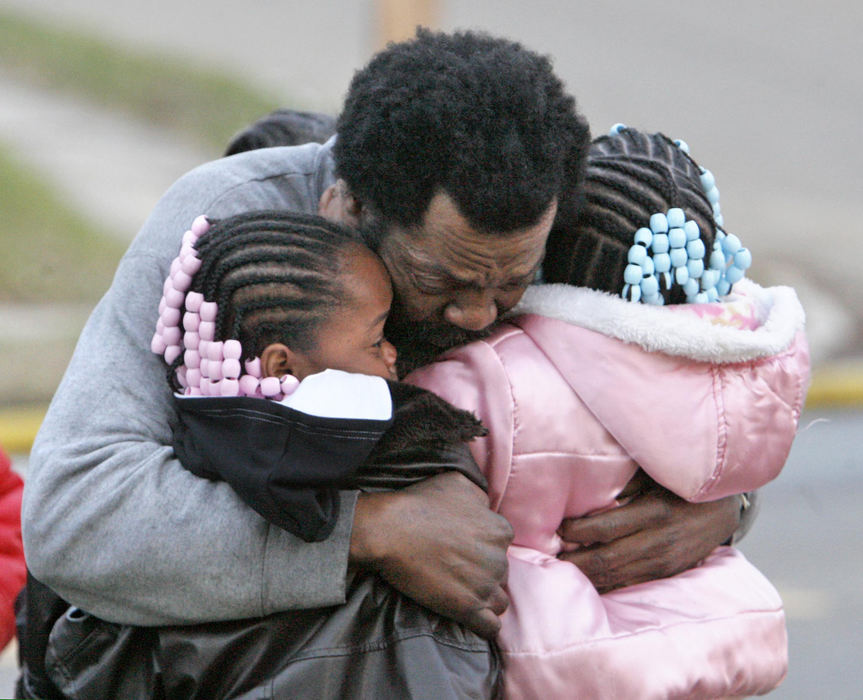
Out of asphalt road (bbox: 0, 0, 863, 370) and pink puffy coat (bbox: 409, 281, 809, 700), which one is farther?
asphalt road (bbox: 0, 0, 863, 370)

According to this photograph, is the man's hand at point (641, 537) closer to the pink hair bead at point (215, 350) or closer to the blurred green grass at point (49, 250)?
the pink hair bead at point (215, 350)

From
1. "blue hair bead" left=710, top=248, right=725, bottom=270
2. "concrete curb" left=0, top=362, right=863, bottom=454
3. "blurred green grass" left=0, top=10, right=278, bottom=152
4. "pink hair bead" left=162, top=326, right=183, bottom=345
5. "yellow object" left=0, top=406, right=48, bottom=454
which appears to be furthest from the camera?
"blurred green grass" left=0, top=10, right=278, bottom=152

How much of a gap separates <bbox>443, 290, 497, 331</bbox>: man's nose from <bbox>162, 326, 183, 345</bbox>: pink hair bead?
448mm

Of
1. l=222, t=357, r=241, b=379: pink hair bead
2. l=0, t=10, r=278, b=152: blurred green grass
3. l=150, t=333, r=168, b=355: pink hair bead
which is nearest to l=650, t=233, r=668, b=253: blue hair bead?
l=222, t=357, r=241, b=379: pink hair bead

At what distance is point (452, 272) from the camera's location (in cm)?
197

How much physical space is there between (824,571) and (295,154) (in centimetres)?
374

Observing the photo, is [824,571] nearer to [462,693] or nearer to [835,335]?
[835,335]

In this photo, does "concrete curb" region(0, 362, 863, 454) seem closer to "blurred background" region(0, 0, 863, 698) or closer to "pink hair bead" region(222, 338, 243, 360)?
"blurred background" region(0, 0, 863, 698)

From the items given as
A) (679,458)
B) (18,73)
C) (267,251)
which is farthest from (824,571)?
(18,73)

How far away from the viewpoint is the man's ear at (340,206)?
2.09 meters

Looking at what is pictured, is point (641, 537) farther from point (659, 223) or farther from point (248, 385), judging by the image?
point (248, 385)

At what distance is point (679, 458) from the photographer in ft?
6.48

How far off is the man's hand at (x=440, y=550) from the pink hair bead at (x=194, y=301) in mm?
402

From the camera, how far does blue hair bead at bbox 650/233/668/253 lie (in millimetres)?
1974
